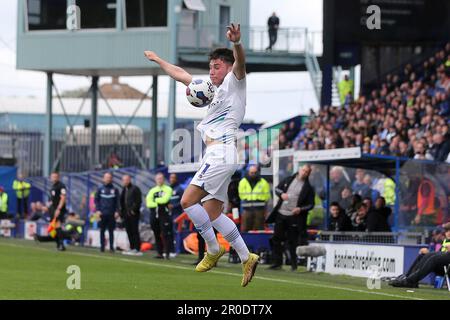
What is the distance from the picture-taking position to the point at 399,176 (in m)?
24.7

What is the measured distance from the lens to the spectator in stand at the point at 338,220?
2558cm

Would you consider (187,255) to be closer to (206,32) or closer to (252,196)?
(252,196)

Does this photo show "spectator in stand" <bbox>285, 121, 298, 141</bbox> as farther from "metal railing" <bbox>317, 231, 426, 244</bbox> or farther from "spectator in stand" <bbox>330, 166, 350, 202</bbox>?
"metal railing" <bbox>317, 231, 426, 244</bbox>

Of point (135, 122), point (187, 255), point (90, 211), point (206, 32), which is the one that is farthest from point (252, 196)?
point (135, 122)

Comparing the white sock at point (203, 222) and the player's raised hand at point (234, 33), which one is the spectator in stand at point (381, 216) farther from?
the player's raised hand at point (234, 33)

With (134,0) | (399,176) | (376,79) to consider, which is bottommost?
(399,176)

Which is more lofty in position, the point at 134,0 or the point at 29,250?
→ the point at 134,0

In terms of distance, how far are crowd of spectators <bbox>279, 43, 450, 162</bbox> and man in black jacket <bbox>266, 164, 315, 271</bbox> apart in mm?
3240

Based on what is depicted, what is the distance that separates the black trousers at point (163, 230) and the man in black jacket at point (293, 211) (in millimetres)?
3729

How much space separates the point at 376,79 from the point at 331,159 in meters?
16.5

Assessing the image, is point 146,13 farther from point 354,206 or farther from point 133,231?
point 354,206

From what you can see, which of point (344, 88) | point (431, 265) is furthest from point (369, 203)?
point (344, 88)

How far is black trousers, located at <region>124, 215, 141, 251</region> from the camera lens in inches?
1182

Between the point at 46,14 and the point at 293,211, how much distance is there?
92.2 feet
